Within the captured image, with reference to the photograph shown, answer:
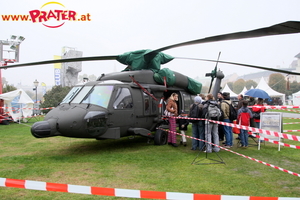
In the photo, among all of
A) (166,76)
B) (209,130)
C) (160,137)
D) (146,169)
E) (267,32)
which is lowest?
(146,169)

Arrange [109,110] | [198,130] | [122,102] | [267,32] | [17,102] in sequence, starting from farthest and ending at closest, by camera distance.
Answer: [17,102], [198,130], [122,102], [109,110], [267,32]

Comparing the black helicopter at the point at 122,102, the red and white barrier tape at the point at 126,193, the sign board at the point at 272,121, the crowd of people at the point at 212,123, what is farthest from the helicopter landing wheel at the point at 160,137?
the red and white barrier tape at the point at 126,193

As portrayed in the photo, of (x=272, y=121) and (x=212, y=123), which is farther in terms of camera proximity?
(x=272, y=121)

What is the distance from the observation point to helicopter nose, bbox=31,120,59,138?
5812 mm

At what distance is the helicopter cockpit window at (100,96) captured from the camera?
22.4 feet

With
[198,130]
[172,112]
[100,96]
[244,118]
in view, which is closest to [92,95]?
[100,96]

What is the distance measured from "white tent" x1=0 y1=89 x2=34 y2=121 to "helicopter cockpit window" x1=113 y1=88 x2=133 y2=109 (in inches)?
460

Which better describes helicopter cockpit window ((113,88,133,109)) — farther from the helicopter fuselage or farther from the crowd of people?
the crowd of people

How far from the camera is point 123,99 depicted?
23.7 ft

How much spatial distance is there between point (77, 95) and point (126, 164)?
2463 mm

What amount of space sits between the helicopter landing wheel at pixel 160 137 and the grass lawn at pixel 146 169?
203 mm

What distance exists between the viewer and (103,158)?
21.6 feet

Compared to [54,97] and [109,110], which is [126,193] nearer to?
[109,110]

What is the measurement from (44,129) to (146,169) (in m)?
2.50
